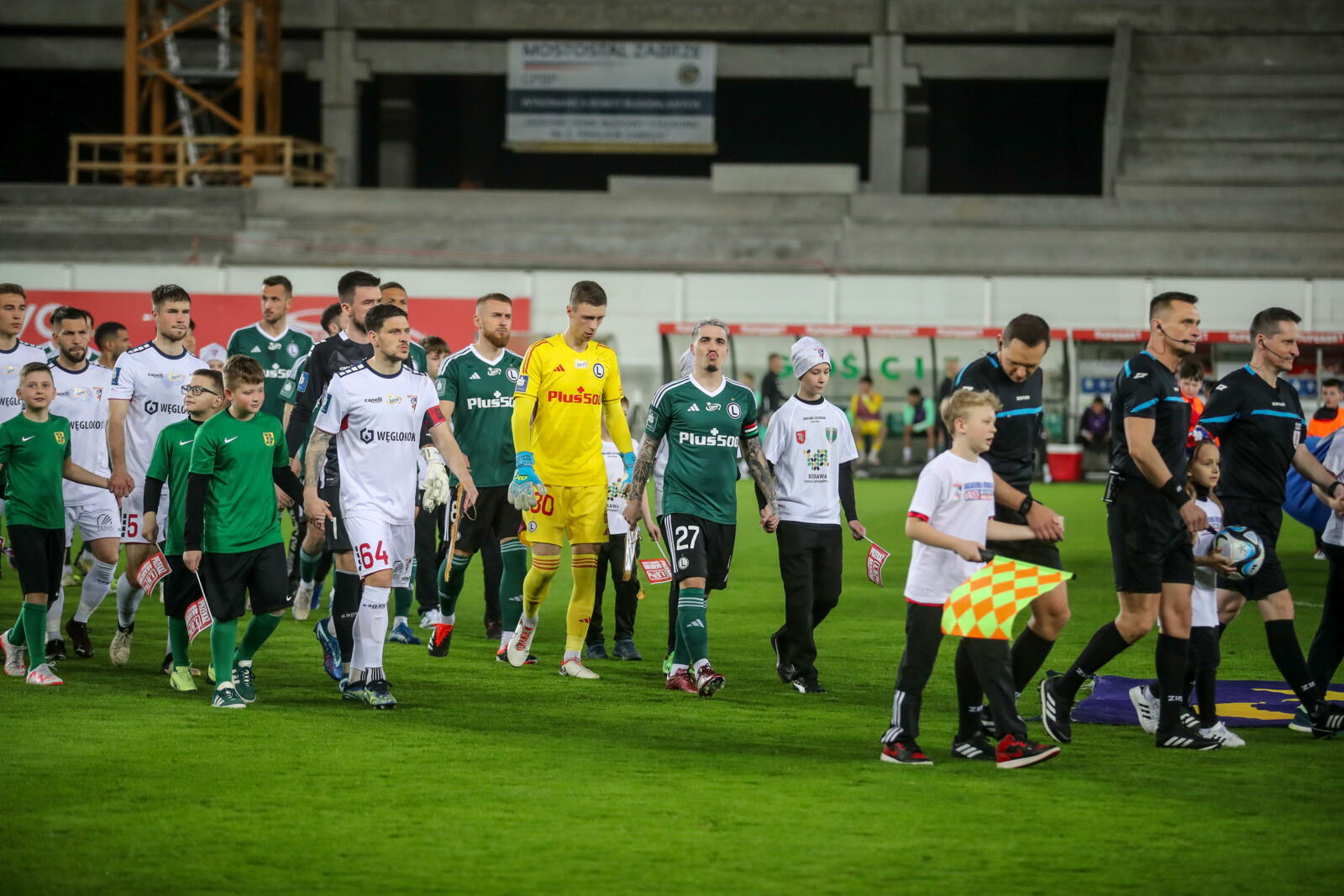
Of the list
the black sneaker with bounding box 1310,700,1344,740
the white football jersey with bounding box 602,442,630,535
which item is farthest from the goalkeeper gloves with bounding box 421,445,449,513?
the black sneaker with bounding box 1310,700,1344,740

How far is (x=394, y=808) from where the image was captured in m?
5.80

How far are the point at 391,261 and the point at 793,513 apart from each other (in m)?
24.5

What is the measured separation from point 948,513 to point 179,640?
4381 mm

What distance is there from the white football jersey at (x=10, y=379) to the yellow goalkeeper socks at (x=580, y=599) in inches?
153

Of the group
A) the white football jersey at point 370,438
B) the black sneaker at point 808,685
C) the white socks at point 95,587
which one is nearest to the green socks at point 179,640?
the white football jersey at point 370,438

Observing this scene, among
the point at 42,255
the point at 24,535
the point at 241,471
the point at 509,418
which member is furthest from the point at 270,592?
the point at 42,255

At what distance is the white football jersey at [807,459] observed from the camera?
8.79 meters

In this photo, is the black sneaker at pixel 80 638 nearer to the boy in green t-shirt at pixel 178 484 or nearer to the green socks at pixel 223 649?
the boy in green t-shirt at pixel 178 484

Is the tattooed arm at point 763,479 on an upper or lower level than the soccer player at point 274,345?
lower

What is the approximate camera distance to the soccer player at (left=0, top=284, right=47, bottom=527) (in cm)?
977

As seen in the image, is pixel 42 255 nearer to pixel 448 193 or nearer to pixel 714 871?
pixel 448 193

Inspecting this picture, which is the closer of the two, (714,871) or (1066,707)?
(714,871)

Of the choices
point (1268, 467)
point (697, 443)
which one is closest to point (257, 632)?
point (697, 443)

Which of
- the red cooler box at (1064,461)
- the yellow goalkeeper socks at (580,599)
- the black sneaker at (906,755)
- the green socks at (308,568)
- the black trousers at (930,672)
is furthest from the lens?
the red cooler box at (1064,461)
